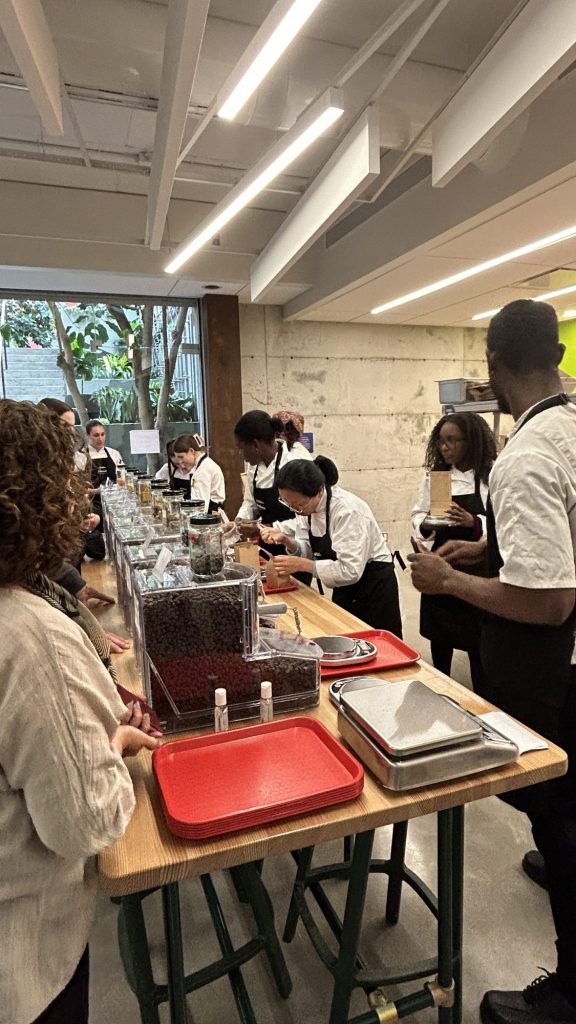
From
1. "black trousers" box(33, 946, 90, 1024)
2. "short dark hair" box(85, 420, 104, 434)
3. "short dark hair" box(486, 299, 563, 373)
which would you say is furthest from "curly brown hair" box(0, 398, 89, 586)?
"short dark hair" box(85, 420, 104, 434)

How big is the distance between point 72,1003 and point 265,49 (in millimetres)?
2269

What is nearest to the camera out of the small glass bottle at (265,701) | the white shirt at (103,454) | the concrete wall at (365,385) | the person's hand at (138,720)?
the person's hand at (138,720)

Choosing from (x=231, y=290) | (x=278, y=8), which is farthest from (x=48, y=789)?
(x=231, y=290)

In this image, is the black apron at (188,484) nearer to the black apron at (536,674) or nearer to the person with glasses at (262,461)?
the person with glasses at (262,461)

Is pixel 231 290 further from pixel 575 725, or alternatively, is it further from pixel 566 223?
pixel 575 725

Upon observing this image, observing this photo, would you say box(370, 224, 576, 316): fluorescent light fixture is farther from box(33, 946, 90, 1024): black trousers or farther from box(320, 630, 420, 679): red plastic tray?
box(33, 946, 90, 1024): black trousers

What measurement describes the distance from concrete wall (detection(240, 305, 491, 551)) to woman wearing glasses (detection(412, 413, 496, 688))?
11.5ft

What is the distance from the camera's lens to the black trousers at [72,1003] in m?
0.96

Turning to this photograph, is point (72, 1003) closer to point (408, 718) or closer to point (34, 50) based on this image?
point (408, 718)

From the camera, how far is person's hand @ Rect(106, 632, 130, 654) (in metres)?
1.83

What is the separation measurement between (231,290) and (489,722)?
5.37 metres

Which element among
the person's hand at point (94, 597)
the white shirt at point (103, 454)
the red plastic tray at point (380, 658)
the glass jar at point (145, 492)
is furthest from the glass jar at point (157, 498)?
the white shirt at point (103, 454)

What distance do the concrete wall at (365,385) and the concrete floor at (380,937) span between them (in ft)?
16.5

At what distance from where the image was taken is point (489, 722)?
4.33 ft
